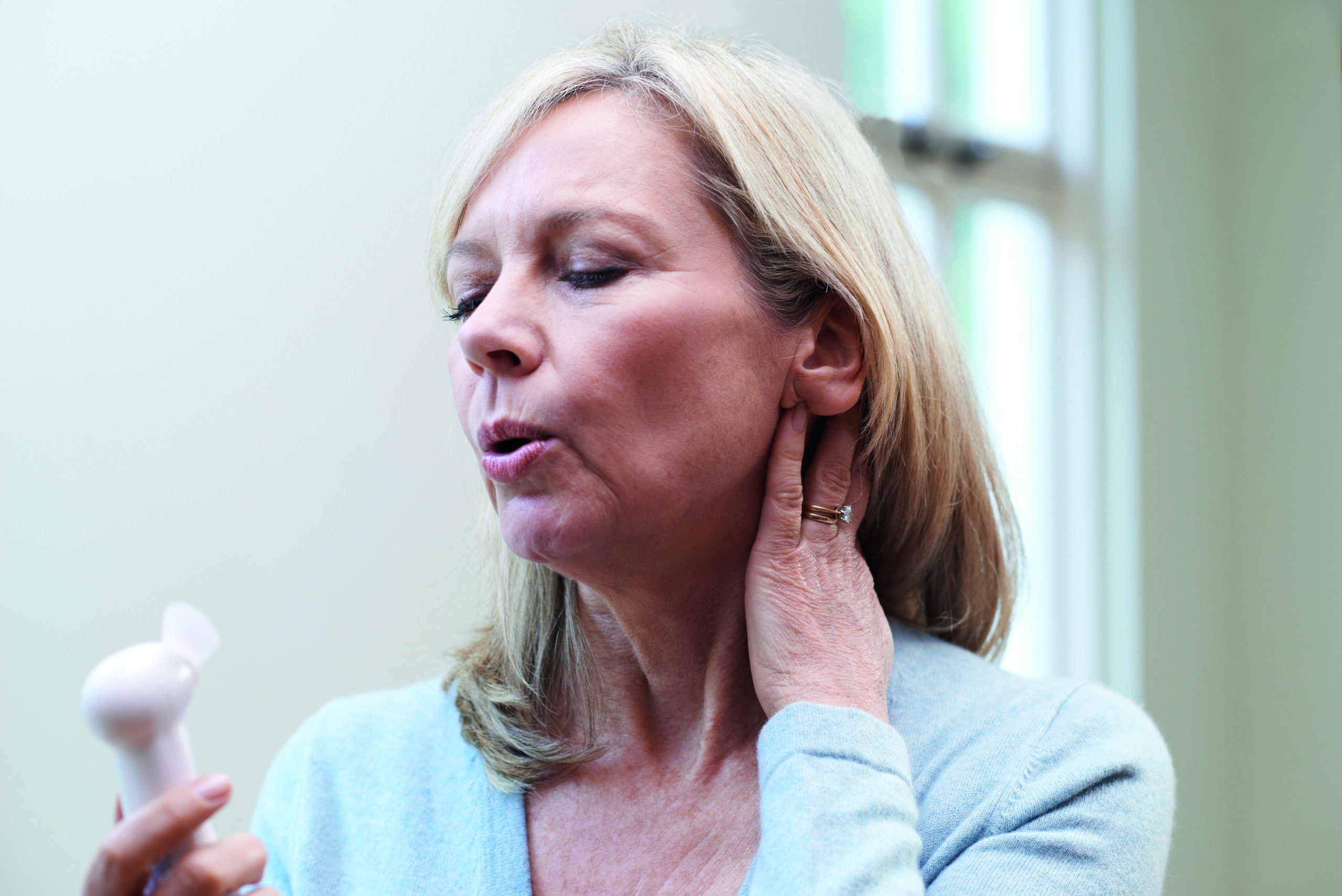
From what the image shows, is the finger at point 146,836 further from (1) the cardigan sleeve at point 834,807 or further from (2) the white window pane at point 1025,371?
(2) the white window pane at point 1025,371

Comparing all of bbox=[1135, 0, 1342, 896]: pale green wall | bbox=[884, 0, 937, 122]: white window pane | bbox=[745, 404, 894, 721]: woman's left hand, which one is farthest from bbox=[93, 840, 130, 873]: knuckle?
bbox=[1135, 0, 1342, 896]: pale green wall

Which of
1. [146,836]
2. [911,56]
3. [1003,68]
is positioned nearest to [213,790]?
[146,836]

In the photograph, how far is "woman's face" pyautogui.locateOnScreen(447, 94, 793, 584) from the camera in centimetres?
96

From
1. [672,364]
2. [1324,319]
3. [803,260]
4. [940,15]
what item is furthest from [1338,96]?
[672,364]

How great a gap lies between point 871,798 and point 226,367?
90 centimetres

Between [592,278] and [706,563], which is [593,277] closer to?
[592,278]

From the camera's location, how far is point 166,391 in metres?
1.28

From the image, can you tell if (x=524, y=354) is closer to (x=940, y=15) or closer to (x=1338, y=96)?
(x=940, y=15)

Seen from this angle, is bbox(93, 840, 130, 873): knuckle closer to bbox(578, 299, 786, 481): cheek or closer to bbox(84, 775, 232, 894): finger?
bbox(84, 775, 232, 894): finger

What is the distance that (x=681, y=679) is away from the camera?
1130mm

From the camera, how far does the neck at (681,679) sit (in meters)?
1.10

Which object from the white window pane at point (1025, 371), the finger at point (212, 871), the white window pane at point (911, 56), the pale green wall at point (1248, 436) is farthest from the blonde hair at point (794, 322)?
the pale green wall at point (1248, 436)

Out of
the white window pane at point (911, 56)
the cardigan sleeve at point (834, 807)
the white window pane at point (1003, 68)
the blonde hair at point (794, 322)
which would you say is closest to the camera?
the cardigan sleeve at point (834, 807)

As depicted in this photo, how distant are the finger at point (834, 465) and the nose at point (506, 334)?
0.31 metres
